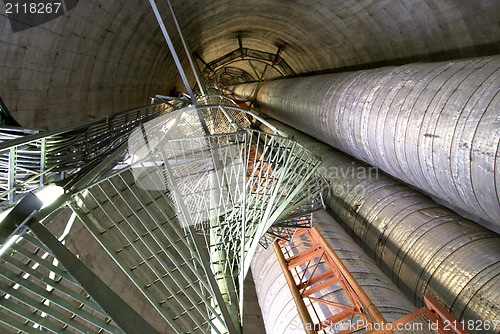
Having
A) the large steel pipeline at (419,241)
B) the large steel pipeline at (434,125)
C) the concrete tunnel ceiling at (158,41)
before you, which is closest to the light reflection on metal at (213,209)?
the large steel pipeline at (434,125)

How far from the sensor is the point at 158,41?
25.2 ft

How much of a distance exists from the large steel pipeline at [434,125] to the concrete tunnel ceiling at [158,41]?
2084mm

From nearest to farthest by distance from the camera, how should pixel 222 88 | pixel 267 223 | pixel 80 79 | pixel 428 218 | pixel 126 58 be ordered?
pixel 267 223
pixel 428 218
pixel 80 79
pixel 126 58
pixel 222 88

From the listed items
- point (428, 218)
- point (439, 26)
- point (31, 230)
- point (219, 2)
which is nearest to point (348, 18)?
point (439, 26)

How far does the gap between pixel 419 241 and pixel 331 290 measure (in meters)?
1.79

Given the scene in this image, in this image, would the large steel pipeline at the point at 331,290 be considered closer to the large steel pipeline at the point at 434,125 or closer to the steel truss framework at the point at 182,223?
the steel truss framework at the point at 182,223

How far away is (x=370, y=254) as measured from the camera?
5.71 metres

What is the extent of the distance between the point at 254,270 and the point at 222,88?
70.0 ft

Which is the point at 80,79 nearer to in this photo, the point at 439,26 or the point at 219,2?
the point at 219,2

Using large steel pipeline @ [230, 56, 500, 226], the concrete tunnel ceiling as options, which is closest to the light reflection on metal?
large steel pipeline @ [230, 56, 500, 226]

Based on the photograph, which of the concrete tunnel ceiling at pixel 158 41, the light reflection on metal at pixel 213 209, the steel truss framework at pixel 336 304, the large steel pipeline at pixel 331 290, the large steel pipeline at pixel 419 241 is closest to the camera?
the light reflection on metal at pixel 213 209

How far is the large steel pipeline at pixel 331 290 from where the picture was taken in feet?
12.9

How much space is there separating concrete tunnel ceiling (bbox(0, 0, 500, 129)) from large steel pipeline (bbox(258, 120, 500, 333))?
10.5ft

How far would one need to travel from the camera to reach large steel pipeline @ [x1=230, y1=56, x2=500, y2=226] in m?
3.00
